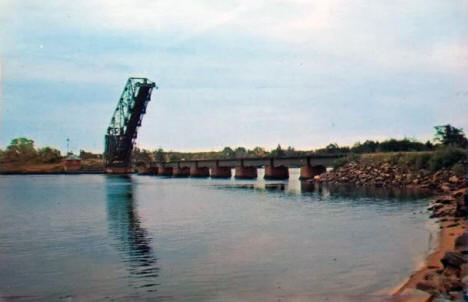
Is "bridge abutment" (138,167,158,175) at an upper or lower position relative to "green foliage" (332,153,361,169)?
lower

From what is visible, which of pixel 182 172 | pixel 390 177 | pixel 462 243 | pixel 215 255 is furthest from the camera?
pixel 182 172

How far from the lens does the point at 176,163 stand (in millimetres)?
112188

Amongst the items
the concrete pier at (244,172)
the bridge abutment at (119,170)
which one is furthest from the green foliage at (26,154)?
the concrete pier at (244,172)

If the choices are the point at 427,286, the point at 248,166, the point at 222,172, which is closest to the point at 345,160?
the point at 248,166

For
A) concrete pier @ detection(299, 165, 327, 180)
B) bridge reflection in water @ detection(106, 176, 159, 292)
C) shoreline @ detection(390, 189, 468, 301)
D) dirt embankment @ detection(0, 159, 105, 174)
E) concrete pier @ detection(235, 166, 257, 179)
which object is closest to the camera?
shoreline @ detection(390, 189, 468, 301)

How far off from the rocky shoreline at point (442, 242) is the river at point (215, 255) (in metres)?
0.48

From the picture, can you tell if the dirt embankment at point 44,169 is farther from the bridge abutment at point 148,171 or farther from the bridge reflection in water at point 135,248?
the bridge reflection in water at point 135,248

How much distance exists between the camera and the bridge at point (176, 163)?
6744 cm

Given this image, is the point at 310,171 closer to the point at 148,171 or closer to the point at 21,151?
the point at 148,171

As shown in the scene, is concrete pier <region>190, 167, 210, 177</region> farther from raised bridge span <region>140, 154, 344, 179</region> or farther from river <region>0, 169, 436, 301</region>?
river <region>0, 169, 436, 301</region>

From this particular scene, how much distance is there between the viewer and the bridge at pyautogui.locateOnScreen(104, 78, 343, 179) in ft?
221

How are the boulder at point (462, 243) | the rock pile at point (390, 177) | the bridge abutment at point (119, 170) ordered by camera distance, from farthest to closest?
the bridge abutment at point (119, 170), the rock pile at point (390, 177), the boulder at point (462, 243)

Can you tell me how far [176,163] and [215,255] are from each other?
318 ft

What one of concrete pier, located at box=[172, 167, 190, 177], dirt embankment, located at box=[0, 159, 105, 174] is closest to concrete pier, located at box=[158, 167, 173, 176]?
concrete pier, located at box=[172, 167, 190, 177]
